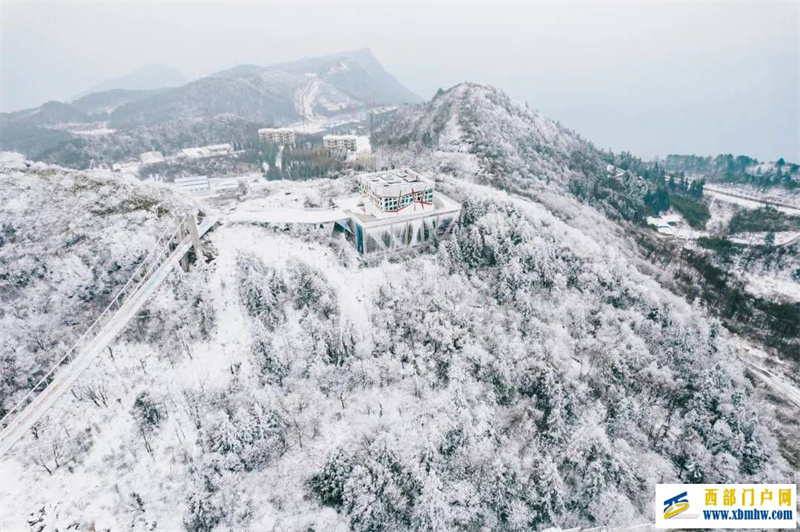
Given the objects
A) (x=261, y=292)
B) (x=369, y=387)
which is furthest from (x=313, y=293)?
(x=369, y=387)

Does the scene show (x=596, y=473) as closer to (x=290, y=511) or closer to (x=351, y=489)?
(x=351, y=489)

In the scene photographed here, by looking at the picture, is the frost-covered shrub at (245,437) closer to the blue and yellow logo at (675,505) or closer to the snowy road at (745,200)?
the blue and yellow logo at (675,505)

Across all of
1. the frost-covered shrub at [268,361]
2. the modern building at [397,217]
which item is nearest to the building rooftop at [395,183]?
the modern building at [397,217]

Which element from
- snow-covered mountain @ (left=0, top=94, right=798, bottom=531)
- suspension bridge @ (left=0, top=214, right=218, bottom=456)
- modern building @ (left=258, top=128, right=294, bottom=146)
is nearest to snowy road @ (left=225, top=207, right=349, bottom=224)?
snow-covered mountain @ (left=0, top=94, right=798, bottom=531)

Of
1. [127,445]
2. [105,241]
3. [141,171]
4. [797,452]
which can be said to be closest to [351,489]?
[127,445]

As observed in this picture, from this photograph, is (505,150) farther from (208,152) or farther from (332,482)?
(208,152)
